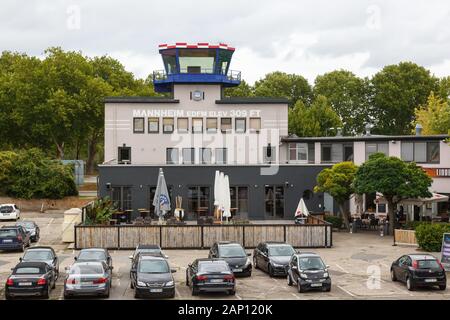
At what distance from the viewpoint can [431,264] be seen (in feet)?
89.7

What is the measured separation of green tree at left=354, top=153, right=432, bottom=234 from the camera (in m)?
42.8

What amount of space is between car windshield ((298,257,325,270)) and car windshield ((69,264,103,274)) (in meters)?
7.68

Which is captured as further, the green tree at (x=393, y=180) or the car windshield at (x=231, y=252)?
the green tree at (x=393, y=180)

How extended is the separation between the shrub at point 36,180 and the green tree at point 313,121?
3316cm

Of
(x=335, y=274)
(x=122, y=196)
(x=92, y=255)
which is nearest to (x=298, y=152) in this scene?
(x=122, y=196)

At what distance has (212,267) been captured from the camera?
26422mm

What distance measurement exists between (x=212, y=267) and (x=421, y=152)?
30665 millimetres

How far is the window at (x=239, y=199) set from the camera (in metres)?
52.7

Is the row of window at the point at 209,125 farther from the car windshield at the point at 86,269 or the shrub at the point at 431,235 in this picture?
the car windshield at the point at 86,269

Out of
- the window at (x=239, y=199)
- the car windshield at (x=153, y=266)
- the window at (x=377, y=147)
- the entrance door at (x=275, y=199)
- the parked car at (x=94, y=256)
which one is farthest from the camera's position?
the window at (x=377, y=147)

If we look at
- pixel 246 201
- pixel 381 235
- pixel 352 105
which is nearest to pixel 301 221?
pixel 381 235

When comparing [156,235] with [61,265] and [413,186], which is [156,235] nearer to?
[61,265]

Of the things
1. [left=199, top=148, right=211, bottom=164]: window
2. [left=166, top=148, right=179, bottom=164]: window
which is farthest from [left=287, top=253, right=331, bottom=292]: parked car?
[left=166, top=148, right=179, bottom=164]: window

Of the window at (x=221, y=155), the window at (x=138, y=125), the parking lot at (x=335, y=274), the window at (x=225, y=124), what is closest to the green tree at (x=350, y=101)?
the window at (x=225, y=124)
